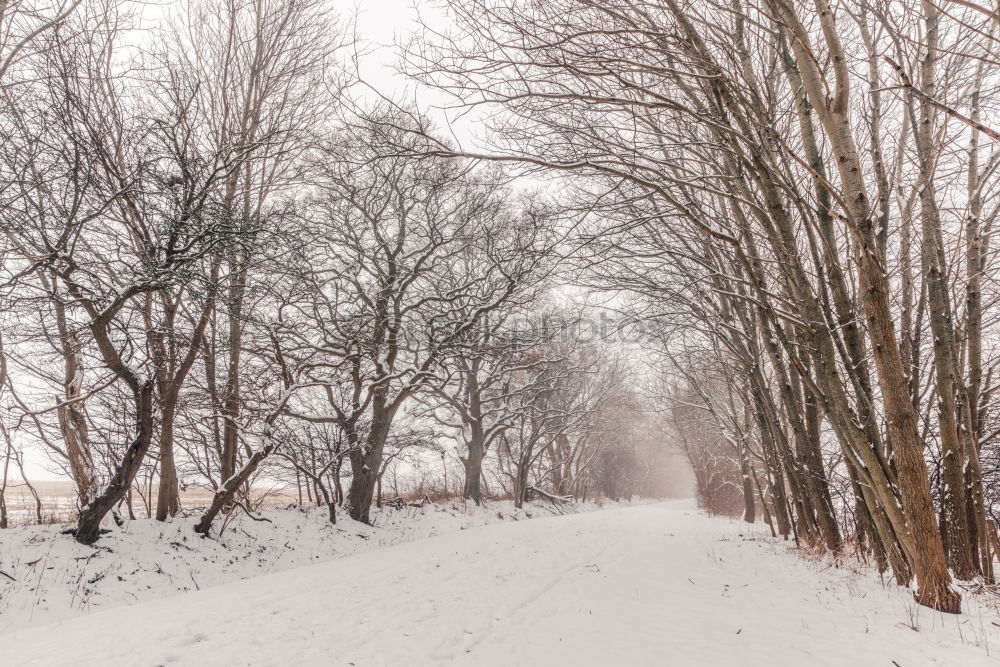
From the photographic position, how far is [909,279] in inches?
208

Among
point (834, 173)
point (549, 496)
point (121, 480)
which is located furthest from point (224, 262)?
point (549, 496)

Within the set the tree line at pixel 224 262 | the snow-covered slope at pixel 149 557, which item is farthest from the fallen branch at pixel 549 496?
the snow-covered slope at pixel 149 557

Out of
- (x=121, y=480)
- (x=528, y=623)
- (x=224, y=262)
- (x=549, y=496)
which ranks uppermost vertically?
(x=224, y=262)

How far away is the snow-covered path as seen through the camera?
3363 mm

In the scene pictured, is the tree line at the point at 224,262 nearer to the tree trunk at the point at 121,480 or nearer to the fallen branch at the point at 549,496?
the tree trunk at the point at 121,480

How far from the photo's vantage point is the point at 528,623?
4.16m

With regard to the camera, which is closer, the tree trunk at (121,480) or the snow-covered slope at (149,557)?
the snow-covered slope at (149,557)

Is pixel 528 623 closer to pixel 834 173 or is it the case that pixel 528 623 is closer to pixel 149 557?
pixel 149 557

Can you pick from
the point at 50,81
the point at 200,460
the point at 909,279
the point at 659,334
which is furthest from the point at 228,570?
the point at 909,279

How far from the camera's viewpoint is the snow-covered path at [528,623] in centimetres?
336

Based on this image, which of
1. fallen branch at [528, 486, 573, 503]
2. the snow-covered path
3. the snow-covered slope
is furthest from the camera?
fallen branch at [528, 486, 573, 503]

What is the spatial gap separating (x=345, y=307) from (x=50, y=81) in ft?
22.2

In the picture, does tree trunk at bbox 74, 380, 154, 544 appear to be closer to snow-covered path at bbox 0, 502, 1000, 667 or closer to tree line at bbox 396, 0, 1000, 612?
snow-covered path at bbox 0, 502, 1000, 667

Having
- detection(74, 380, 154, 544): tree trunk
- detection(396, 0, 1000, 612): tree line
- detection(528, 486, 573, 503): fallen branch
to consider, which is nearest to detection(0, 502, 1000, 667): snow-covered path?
detection(396, 0, 1000, 612): tree line
